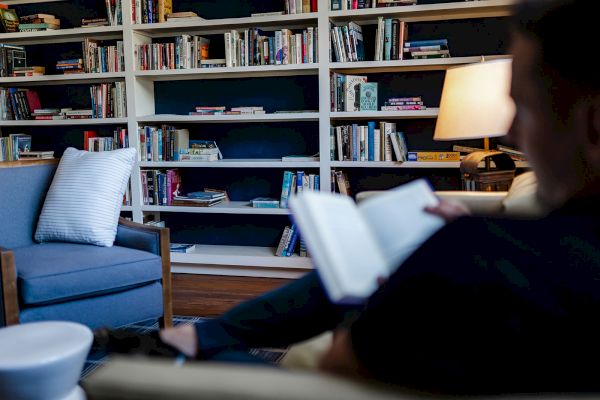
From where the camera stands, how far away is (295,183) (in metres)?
3.79

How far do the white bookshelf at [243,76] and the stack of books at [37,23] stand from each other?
6 cm

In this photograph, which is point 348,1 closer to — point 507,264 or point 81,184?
point 81,184

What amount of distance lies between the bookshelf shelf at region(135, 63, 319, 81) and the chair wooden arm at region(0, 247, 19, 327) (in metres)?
1.96

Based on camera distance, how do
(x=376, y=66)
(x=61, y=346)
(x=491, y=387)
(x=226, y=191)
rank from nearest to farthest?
Answer: (x=491, y=387)
(x=61, y=346)
(x=376, y=66)
(x=226, y=191)

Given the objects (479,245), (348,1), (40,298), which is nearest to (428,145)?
(348,1)

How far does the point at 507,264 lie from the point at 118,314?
2049 millimetres

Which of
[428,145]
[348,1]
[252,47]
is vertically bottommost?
[428,145]

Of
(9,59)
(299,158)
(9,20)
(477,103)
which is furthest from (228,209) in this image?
(9,20)

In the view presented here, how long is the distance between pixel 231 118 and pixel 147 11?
91 cm

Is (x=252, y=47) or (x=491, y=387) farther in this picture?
(x=252, y=47)

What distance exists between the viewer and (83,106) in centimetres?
441

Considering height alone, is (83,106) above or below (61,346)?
above

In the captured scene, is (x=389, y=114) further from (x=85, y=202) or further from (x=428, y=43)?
(x=85, y=202)

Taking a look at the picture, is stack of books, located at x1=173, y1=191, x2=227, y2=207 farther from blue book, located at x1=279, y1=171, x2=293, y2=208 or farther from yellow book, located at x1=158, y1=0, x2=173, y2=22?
yellow book, located at x1=158, y1=0, x2=173, y2=22
